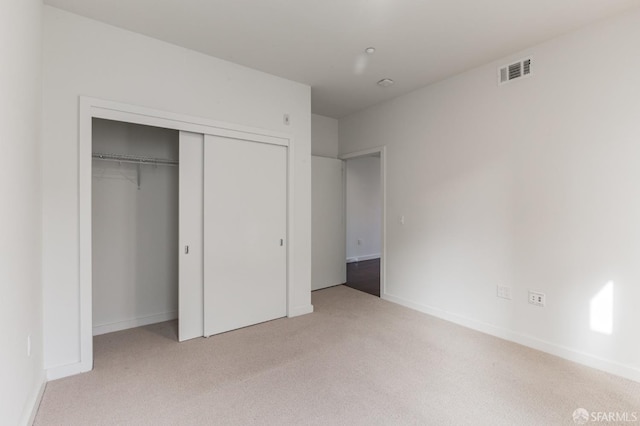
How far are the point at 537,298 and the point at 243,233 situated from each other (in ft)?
9.61

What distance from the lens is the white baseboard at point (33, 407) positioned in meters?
1.73

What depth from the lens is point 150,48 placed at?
A: 2.72 m

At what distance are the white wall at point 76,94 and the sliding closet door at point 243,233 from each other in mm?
420

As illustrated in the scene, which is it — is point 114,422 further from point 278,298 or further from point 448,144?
point 448,144

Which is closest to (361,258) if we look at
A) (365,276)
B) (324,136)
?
(365,276)

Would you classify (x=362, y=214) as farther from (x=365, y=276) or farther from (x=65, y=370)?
(x=65, y=370)

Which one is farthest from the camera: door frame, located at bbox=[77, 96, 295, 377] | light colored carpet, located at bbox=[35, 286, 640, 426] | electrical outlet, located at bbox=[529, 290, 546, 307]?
electrical outlet, located at bbox=[529, 290, 546, 307]

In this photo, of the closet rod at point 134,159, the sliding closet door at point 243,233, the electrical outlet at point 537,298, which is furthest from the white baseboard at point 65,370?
the electrical outlet at point 537,298

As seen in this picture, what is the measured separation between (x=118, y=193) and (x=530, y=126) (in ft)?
13.7

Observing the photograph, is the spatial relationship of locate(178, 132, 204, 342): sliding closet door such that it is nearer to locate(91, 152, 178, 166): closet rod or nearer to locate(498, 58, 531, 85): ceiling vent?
locate(91, 152, 178, 166): closet rod

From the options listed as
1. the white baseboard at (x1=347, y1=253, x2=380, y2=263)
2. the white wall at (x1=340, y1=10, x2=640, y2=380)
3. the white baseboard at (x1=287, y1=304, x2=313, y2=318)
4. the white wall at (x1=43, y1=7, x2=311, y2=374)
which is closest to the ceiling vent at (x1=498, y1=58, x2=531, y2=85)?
the white wall at (x1=340, y1=10, x2=640, y2=380)

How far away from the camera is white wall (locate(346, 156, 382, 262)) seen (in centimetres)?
692

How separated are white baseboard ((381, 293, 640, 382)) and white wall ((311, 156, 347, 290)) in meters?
1.50

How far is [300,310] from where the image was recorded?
12.1 ft
